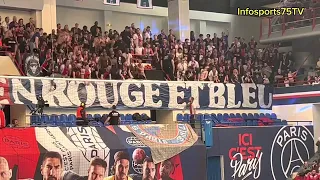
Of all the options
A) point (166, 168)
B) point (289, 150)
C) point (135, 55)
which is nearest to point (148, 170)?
point (166, 168)

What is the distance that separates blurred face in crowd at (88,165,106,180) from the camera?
18000 mm

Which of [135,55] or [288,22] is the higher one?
[288,22]

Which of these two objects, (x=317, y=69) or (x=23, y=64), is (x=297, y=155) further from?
(x=23, y=64)

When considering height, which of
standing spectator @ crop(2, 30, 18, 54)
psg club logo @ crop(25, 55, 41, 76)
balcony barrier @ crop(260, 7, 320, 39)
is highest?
balcony barrier @ crop(260, 7, 320, 39)

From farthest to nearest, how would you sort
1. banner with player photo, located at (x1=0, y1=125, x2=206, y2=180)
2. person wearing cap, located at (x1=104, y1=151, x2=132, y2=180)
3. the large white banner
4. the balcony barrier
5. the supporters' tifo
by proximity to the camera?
the balcony barrier
person wearing cap, located at (x1=104, y1=151, x2=132, y2=180)
the supporters' tifo
the large white banner
banner with player photo, located at (x1=0, y1=125, x2=206, y2=180)

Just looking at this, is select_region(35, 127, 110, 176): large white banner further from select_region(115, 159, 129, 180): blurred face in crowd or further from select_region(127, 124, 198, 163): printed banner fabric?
select_region(127, 124, 198, 163): printed banner fabric

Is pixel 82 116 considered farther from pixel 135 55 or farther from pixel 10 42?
pixel 135 55

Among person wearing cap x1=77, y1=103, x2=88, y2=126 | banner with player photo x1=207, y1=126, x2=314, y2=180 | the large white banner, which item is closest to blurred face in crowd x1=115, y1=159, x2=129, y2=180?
the large white banner

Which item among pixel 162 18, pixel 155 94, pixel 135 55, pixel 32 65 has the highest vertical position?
pixel 162 18

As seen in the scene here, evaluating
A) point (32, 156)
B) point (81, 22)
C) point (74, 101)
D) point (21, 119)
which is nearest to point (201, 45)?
point (81, 22)

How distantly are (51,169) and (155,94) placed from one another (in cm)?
691

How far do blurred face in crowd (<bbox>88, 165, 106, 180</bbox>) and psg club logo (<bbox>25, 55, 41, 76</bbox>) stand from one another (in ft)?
13.4

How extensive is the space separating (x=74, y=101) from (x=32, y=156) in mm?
4365

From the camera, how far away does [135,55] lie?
78.6ft
